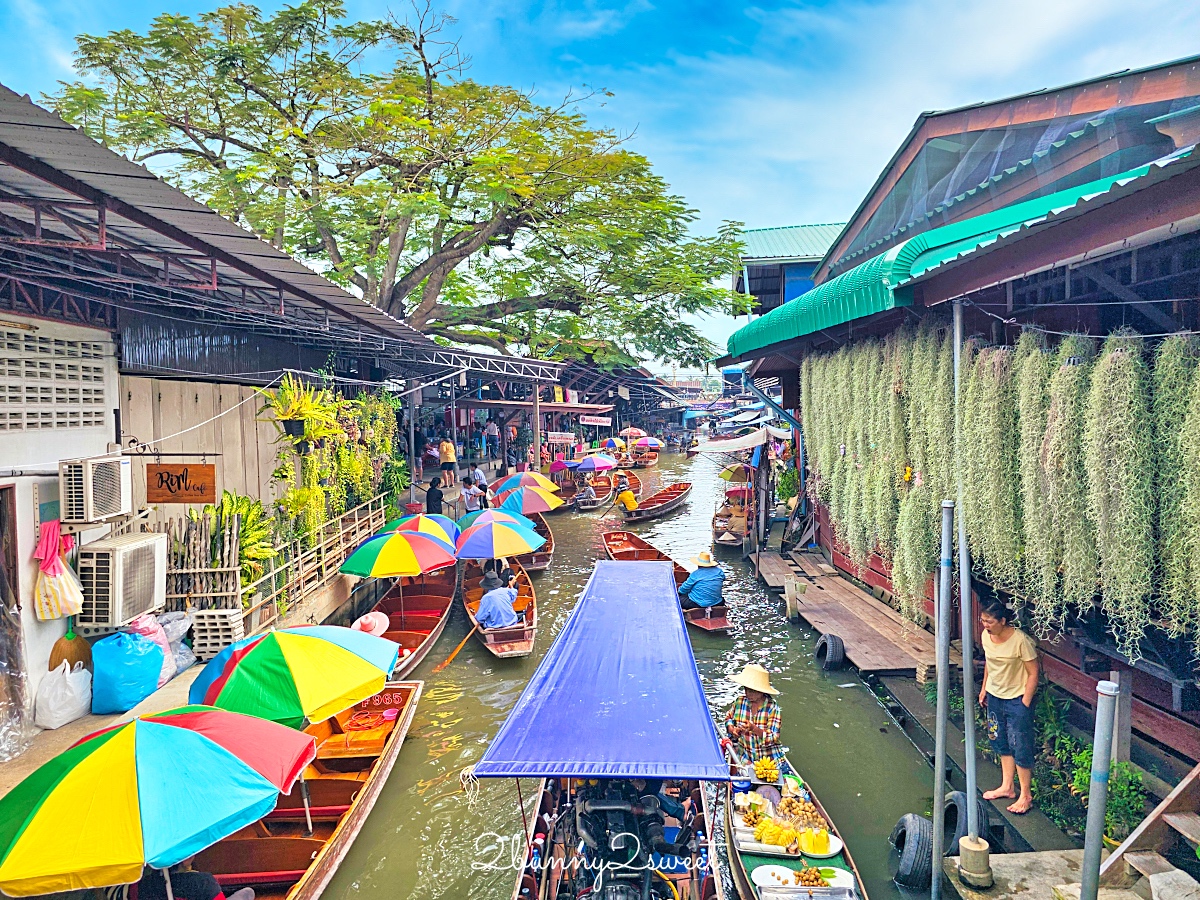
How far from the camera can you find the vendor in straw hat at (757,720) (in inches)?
275

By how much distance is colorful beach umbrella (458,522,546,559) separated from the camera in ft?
43.4

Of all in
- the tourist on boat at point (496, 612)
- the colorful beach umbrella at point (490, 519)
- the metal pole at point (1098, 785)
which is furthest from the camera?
the colorful beach umbrella at point (490, 519)

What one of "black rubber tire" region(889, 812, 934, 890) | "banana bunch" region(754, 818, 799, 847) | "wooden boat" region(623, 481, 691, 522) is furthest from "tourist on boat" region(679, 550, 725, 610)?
"wooden boat" region(623, 481, 691, 522)

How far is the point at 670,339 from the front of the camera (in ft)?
67.5

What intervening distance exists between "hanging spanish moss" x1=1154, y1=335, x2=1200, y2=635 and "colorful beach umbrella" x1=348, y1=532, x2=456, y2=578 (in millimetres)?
9683

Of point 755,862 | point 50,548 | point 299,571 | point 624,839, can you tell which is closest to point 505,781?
point 755,862

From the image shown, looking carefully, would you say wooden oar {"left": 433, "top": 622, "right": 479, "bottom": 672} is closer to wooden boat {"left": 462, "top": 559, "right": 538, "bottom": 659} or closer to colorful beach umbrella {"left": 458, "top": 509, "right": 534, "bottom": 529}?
wooden boat {"left": 462, "top": 559, "right": 538, "bottom": 659}

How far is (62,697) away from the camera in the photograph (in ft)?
26.1

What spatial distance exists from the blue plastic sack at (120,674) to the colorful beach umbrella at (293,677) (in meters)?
1.72

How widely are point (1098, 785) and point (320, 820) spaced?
21.5 ft

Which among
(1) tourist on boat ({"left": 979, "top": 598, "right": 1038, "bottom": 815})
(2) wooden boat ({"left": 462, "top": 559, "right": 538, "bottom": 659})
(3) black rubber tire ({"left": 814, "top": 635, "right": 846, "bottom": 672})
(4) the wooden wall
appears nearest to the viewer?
(1) tourist on boat ({"left": 979, "top": 598, "right": 1038, "bottom": 815})

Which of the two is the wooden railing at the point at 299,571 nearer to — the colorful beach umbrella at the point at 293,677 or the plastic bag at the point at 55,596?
the plastic bag at the point at 55,596

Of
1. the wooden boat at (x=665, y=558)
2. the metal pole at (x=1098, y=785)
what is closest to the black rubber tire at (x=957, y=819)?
the metal pole at (x=1098, y=785)

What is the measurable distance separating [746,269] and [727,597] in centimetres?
1005
